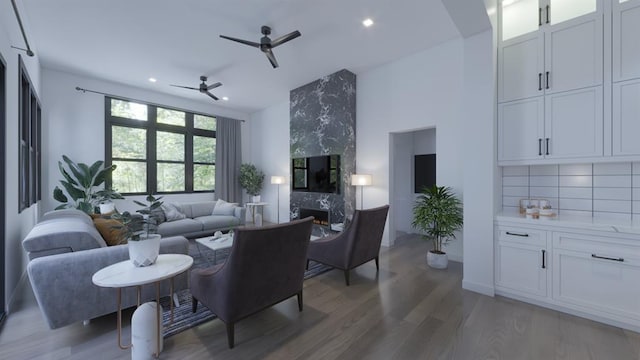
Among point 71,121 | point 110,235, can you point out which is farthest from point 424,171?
point 71,121

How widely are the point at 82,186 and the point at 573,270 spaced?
7.37m

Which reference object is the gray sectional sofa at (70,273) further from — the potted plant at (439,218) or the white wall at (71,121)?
the white wall at (71,121)

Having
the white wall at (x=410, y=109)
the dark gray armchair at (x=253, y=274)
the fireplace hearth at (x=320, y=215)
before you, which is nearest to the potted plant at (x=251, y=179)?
the fireplace hearth at (x=320, y=215)

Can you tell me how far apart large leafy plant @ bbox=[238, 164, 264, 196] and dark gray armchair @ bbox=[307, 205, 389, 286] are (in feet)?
14.4

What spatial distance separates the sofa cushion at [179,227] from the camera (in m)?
4.58

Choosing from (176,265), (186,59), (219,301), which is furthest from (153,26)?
(219,301)

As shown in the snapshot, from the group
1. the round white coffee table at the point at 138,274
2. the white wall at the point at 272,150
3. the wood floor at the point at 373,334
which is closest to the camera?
the round white coffee table at the point at 138,274

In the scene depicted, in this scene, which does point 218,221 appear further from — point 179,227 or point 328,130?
point 328,130

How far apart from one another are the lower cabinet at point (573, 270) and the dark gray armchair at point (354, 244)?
4.30ft

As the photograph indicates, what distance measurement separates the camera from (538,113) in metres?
2.62

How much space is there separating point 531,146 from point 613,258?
1.17m

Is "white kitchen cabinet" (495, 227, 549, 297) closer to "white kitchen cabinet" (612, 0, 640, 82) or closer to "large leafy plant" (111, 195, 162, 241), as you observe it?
"white kitchen cabinet" (612, 0, 640, 82)

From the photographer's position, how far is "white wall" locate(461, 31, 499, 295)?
2697 millimetres

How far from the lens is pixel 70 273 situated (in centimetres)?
192
